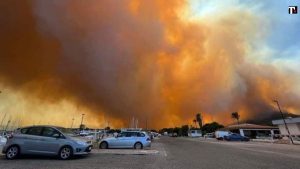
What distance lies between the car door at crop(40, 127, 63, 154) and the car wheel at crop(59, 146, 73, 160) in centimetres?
28

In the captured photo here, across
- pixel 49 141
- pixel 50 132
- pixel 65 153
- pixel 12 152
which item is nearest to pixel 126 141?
pixel 65 153

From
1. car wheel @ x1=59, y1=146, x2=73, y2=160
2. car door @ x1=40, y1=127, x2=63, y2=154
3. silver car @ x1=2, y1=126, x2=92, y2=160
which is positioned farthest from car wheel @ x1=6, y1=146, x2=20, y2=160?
car wheel @ x1=59, y1=146, x2=73, y2=160

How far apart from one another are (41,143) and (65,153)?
4.68ft

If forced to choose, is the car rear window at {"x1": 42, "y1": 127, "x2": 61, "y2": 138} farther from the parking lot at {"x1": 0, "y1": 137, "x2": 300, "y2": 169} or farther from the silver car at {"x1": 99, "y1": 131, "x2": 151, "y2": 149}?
the silver car at {"x1": 99, "y1": 131, "x2": 151, "y2": 149}

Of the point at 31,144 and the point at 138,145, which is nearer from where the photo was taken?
the point at 31,144

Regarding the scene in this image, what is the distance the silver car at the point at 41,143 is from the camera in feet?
52.6

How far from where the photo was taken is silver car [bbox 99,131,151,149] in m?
27.4

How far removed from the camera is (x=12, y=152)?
627 inches

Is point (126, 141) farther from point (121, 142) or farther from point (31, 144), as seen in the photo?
point (31, 144)

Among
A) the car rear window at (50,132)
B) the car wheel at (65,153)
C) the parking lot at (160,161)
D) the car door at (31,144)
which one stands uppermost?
the car rear window at (50,132)

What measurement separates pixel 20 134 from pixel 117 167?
6858 millimetres

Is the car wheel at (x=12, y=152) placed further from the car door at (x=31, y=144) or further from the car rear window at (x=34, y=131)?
the car rear window at (x=34, y=131)

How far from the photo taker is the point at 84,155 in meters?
19.1

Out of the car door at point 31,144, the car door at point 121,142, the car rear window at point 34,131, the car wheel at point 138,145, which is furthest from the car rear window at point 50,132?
the car wheel at point 138,145
